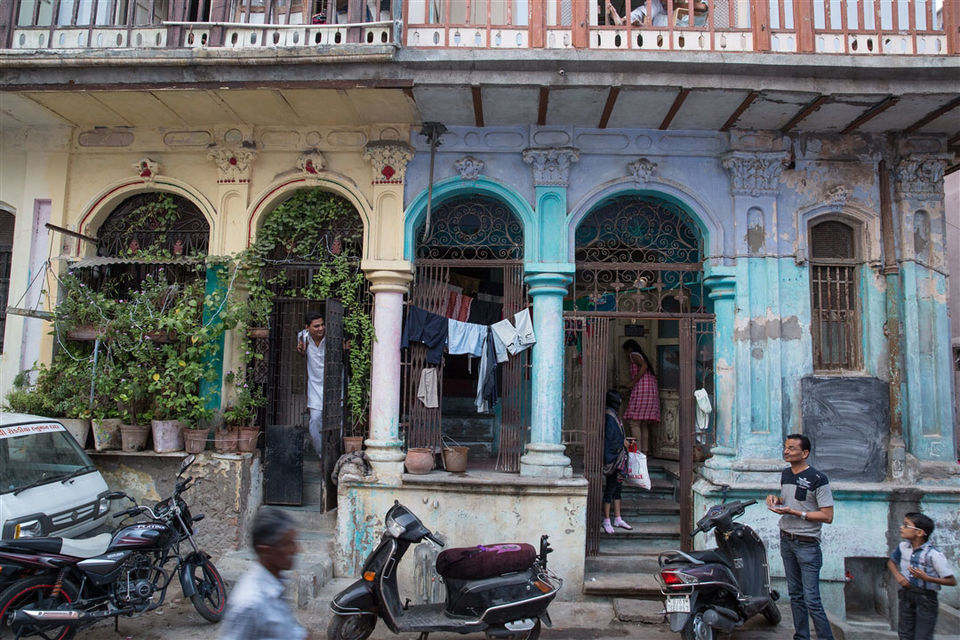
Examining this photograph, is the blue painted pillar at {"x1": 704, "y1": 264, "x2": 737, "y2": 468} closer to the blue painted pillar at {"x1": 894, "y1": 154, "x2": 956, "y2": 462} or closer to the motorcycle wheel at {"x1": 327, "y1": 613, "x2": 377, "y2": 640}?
the blue painted pillar at {"x1": 894, "y1": 154, "x2": 956, "y2": 462}

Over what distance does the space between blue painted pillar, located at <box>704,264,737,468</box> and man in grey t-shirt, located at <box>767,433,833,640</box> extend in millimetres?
1721

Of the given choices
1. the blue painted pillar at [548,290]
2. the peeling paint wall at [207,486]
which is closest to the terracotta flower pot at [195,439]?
the peeling paint wall at [207,486]

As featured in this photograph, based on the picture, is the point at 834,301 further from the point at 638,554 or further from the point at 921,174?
the point at 638,554

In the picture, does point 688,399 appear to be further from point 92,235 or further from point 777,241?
point 92,235

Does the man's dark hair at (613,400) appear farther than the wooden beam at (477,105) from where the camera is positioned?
Yes

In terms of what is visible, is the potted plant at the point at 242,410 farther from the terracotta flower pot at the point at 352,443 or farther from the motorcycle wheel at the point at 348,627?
the motorcycle wheel at the point at 348,627

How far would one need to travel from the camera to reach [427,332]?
741 centimetres

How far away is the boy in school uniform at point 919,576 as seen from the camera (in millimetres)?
4633

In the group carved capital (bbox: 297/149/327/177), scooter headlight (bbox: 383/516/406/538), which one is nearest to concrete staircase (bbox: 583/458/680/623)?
scooter headlight (bbox: 383/516/406/538)

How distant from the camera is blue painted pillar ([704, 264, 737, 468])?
7.10 metres

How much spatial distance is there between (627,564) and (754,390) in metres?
2.39

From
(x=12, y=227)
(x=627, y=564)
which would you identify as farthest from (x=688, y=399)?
(x=12, y=227)

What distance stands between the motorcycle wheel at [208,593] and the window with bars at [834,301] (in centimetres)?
676

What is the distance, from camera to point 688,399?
7.29 m
